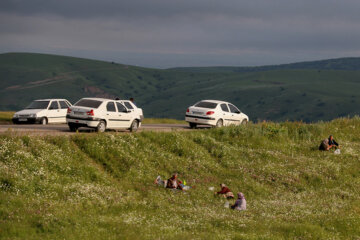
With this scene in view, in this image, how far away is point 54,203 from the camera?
1443 cm

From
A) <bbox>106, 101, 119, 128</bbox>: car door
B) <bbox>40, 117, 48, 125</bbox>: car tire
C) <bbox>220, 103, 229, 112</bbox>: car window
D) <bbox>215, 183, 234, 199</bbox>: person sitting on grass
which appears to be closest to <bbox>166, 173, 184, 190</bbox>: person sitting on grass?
<bbox>215, 183, 234, 199</bbox>: person sitting on grass

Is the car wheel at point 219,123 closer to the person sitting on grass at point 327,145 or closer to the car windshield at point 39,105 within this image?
the person sitting on grass at point 327,145

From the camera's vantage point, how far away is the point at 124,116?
2630 centimetres

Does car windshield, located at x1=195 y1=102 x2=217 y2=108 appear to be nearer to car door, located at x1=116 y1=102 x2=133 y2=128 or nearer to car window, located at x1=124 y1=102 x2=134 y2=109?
car window, located at x1=124 y1=102 x2=134 y2=109

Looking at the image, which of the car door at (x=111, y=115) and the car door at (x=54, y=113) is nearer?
the car door at (x=111, y=115)

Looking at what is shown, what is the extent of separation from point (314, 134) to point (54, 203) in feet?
81.8

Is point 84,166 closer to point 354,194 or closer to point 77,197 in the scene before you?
point 77,197

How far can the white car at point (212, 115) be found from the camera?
106 ft

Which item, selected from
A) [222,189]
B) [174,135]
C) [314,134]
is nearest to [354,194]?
[222,189]

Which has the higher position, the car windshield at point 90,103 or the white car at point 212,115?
the car windshield at point 90,103

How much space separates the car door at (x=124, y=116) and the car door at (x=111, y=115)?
1.26 ft

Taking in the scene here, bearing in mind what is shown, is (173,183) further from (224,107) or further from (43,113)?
(43,113)

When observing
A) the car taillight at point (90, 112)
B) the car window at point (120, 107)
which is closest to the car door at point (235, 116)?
the car window at point (120, 107)

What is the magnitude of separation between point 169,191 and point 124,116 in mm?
8365
